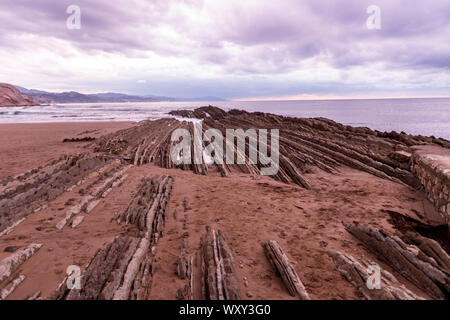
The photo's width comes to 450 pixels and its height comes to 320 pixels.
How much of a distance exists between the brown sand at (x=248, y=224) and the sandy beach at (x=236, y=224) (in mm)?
22

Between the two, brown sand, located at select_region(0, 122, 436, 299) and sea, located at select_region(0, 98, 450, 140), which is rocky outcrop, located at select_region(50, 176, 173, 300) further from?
sea, located at select_region(0, 98, 450, 140)

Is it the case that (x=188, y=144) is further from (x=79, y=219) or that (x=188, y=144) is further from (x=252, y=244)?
(x=252, y=244)

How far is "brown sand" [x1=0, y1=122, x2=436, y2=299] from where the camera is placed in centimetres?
434

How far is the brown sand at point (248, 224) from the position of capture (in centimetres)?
434

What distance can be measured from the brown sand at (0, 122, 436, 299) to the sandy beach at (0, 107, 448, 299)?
0.07 ft

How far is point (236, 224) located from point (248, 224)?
35 cm

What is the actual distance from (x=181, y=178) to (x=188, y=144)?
8.06 metres

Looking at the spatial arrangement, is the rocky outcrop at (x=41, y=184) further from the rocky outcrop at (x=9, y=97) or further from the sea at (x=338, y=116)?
the rocky outcrop at (x=9, y=97)

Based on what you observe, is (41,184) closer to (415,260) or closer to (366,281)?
(366,281)

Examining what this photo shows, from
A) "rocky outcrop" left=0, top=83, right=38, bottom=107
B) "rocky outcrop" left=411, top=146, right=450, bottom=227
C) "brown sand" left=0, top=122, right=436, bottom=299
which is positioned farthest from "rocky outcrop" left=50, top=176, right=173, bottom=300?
"rocky outcrop" left=0, top=83, right=38, bottom=107
